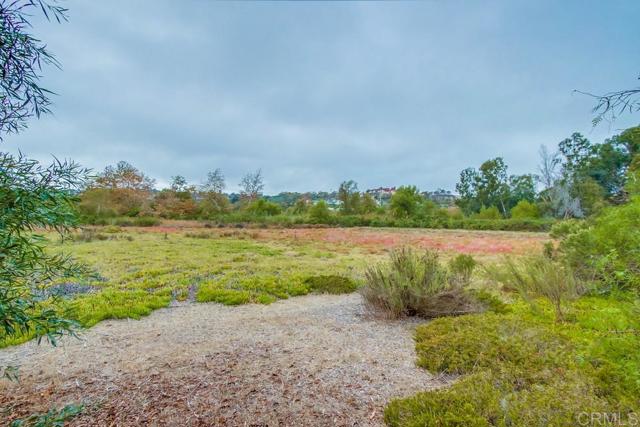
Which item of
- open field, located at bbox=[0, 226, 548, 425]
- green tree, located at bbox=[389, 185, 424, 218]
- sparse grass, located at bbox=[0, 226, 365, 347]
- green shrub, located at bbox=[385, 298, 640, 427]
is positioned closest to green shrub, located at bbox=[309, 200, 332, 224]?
green tree, located at bbox=[389, 185, 424, 218]

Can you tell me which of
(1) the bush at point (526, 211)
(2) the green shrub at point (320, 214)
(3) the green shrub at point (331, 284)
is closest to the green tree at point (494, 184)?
(1) the bush at point (526, 211)

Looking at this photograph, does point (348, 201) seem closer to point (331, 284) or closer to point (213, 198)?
point (213, 198)

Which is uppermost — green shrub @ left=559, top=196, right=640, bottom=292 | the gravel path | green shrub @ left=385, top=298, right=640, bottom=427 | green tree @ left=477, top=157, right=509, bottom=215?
green tree @ left=477, top=157, right=509, bottom=215

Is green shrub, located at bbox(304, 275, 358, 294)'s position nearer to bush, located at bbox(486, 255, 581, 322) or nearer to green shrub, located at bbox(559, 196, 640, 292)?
bush, located at bbox(486, 255, 581, 322)

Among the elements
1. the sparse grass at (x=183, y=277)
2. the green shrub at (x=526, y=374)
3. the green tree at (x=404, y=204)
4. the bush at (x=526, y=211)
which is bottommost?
the green shrub at (x=526, y=374)

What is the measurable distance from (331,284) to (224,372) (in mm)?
4101

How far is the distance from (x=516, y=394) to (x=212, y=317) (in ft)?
14.0

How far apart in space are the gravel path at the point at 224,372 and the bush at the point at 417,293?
1.08 feet

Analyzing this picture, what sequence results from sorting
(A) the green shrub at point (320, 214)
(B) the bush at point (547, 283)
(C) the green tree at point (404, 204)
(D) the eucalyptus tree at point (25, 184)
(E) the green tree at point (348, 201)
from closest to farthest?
(D) the eucalyptus tree at point (25, 184)
(B) the bush at point (547, 283)
(A) the green shrub at point (320, 214)
(C) the green tree at point (404, 204)
(E) the green tree at point (348, 201)

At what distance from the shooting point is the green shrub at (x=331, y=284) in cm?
668

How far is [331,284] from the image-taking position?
6879 mm

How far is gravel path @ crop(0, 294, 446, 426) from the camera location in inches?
93.3

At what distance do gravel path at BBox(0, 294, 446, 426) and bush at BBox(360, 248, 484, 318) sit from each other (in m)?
0.33

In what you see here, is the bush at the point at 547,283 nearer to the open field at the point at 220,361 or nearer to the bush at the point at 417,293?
the bush at the point at 417,293
